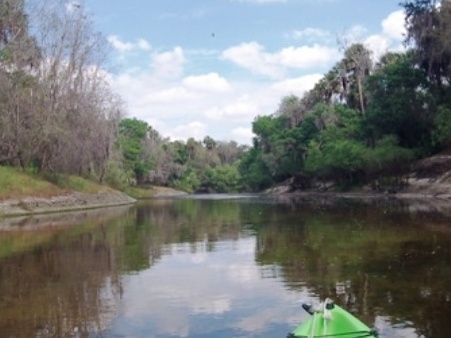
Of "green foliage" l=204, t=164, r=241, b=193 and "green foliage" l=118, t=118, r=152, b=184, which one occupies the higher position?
"green foliage" l=118, t=118, r=152, b=184

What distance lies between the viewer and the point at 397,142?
186 feet

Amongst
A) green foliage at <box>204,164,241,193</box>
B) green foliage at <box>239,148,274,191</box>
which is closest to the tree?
green foliage at <box>239,148,274,191</box>

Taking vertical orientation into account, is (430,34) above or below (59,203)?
above

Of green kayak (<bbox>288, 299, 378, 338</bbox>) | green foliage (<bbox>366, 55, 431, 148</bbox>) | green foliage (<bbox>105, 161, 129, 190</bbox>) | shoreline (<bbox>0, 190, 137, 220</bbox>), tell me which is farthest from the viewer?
green foliage (<bbox>105, 161, 129, 190</bbox>)

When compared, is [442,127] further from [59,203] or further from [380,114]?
[59,203]

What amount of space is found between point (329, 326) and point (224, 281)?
7.23 meters

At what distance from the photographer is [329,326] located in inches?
247

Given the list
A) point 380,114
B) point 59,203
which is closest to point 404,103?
point 380,114

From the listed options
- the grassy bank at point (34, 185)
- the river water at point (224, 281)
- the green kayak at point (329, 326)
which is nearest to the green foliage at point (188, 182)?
the grassy bank at point (34, 185)

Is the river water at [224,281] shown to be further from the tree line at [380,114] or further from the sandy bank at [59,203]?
the tree line at [380,114]

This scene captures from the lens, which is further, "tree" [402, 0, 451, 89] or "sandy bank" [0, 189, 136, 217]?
"tree" [402, 0, 451, 89]

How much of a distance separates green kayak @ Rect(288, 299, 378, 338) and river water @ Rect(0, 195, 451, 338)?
80.8 inches

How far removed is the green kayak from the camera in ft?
20.3

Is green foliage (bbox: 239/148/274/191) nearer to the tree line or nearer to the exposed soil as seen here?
the tree line
